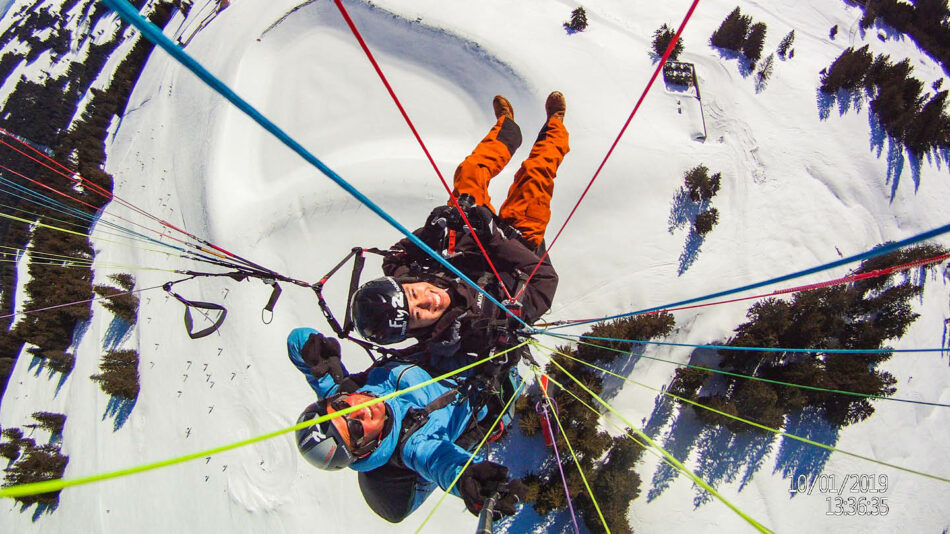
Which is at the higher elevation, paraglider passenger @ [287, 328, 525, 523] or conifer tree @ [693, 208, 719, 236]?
conifer tree @ [693, 208, 719, 236]

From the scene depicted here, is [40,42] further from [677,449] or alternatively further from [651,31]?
[677,449]

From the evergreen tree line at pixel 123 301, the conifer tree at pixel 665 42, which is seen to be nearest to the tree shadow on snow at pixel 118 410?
the evergreen tree line at pixel 123 301

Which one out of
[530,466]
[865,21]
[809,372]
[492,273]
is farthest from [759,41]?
[530,466]

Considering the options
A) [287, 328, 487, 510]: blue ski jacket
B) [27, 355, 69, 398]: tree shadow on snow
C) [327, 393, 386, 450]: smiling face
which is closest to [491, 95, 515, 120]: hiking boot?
[287, 328, 487, 510]: blue ski jacket

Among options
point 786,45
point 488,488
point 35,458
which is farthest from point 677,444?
point 35,458

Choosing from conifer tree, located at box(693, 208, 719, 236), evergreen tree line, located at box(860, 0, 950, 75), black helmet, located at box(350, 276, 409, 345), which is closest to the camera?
black helmet, located at box(350, 276, 409, 345)

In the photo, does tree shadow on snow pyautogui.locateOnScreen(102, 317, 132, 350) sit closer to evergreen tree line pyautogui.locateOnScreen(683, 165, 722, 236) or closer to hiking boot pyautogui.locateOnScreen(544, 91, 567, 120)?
hiking boot pyautogui.locateOnScreen(544, 91, 567, 120)

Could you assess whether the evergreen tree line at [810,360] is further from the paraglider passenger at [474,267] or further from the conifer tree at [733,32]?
the conifer tree at [733,32]
